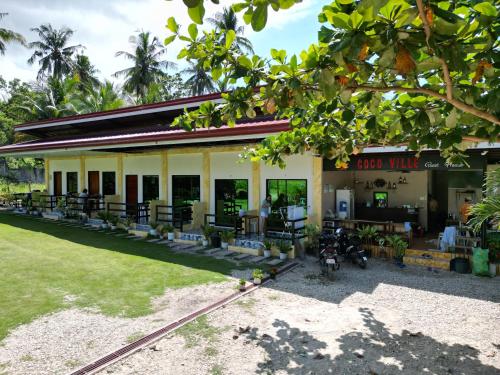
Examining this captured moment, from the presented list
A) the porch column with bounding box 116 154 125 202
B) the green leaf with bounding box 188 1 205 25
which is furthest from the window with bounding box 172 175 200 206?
the green leaf with bounding box 188 1 205 25

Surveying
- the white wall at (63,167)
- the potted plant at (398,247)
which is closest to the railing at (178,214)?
the potted plant at (398,247)

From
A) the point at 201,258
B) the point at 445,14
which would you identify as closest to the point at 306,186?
the point at 201,258

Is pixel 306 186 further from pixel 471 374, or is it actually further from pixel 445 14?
pixel 445 14

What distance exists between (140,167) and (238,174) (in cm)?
606

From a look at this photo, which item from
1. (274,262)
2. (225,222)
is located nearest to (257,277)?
(274,262)

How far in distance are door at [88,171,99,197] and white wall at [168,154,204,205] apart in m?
5.93

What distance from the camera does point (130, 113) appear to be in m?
18.2

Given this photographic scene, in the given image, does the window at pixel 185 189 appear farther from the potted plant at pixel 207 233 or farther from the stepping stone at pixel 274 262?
the stepping stone at pixel 274 262

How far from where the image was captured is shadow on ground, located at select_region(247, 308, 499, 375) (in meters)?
4.54

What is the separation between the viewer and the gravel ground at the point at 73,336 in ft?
15.1

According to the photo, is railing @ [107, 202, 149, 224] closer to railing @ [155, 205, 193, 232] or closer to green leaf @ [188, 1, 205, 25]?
railing @ [155, 205, 193, 232]

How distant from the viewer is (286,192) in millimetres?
12750

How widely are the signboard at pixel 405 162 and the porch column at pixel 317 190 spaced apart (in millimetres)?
1053

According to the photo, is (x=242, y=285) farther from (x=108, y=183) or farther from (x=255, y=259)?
(x=108, y=183)
